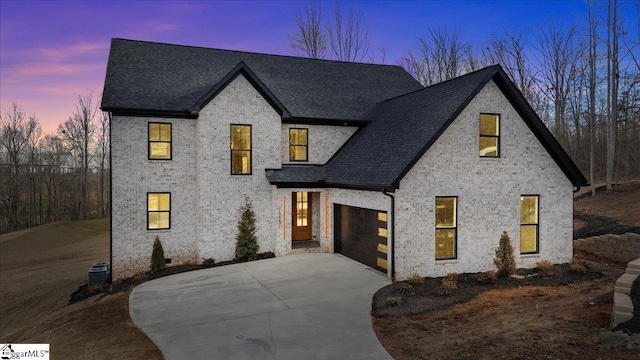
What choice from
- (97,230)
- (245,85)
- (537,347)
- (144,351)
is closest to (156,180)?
(245,85)

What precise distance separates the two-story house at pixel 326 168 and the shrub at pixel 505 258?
1.59 feet

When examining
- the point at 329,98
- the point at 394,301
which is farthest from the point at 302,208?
the point at 394,301

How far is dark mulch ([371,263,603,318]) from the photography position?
1028 cm

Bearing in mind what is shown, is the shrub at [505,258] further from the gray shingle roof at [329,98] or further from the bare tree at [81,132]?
the bare tree at [81,132]

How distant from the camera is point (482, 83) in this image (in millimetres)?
13391

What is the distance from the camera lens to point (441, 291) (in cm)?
1147

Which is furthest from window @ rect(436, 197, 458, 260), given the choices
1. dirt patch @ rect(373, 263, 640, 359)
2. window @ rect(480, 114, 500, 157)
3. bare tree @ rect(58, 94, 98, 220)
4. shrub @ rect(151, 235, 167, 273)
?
bare tree @ rect(58, 94, 98, 220)

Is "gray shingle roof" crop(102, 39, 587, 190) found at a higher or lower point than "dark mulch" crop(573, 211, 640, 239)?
higher

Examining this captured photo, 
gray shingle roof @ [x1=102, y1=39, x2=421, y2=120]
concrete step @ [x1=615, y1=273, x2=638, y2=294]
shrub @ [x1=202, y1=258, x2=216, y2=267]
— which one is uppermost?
A: gray shingle roof @ [x1=102, y1=39, x2=421, y2=120]

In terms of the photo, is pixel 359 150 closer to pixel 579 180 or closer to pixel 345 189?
pixel 345 189

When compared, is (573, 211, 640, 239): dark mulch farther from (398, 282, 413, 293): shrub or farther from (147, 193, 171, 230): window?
(147, 193, 171, 230): window

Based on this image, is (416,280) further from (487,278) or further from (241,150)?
(241,150)

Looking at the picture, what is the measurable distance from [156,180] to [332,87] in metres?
9.95

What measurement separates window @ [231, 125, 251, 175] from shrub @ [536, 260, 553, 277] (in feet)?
36.7
